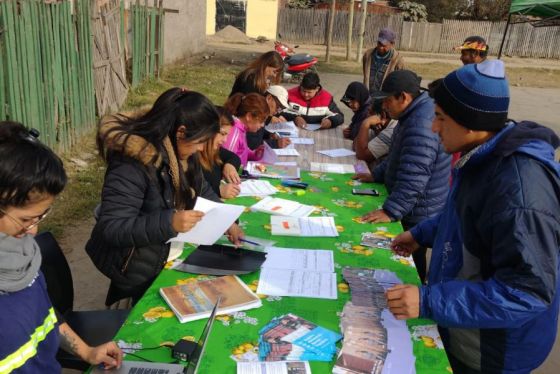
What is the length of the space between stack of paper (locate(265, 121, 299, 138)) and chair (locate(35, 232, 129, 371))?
290 cm

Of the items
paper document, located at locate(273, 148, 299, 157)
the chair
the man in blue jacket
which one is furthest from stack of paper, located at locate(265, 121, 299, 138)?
the man in blue jacket

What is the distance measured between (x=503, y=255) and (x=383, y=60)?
5.75 meters

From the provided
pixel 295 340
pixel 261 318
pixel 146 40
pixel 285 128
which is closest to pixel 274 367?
pixel 295 340

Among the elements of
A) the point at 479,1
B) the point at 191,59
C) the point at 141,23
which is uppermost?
the point at 479,1

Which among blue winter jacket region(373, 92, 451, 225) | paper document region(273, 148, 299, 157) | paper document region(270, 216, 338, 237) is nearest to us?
paper document region(270, 216, 338, 237)

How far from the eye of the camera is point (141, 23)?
10852 mm

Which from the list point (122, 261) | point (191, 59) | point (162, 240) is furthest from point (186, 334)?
point (191, 59)

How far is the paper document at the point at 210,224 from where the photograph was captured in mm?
2062

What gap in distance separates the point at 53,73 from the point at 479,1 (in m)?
31.9

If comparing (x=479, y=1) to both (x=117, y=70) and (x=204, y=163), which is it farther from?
(x=204, y=163)

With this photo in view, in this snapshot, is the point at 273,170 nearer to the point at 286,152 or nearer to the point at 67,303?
the point at 286,152

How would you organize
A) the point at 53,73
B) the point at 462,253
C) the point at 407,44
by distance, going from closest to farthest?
the point at 462,253
the point at 53,73
the point at 407,44

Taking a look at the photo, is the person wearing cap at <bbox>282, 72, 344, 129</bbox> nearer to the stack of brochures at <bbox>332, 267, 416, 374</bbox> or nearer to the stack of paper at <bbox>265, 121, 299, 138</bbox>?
the stack of paper at <bbox>265, 121, 299, 138</bbox>

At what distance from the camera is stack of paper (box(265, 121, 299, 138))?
502 centimetres
